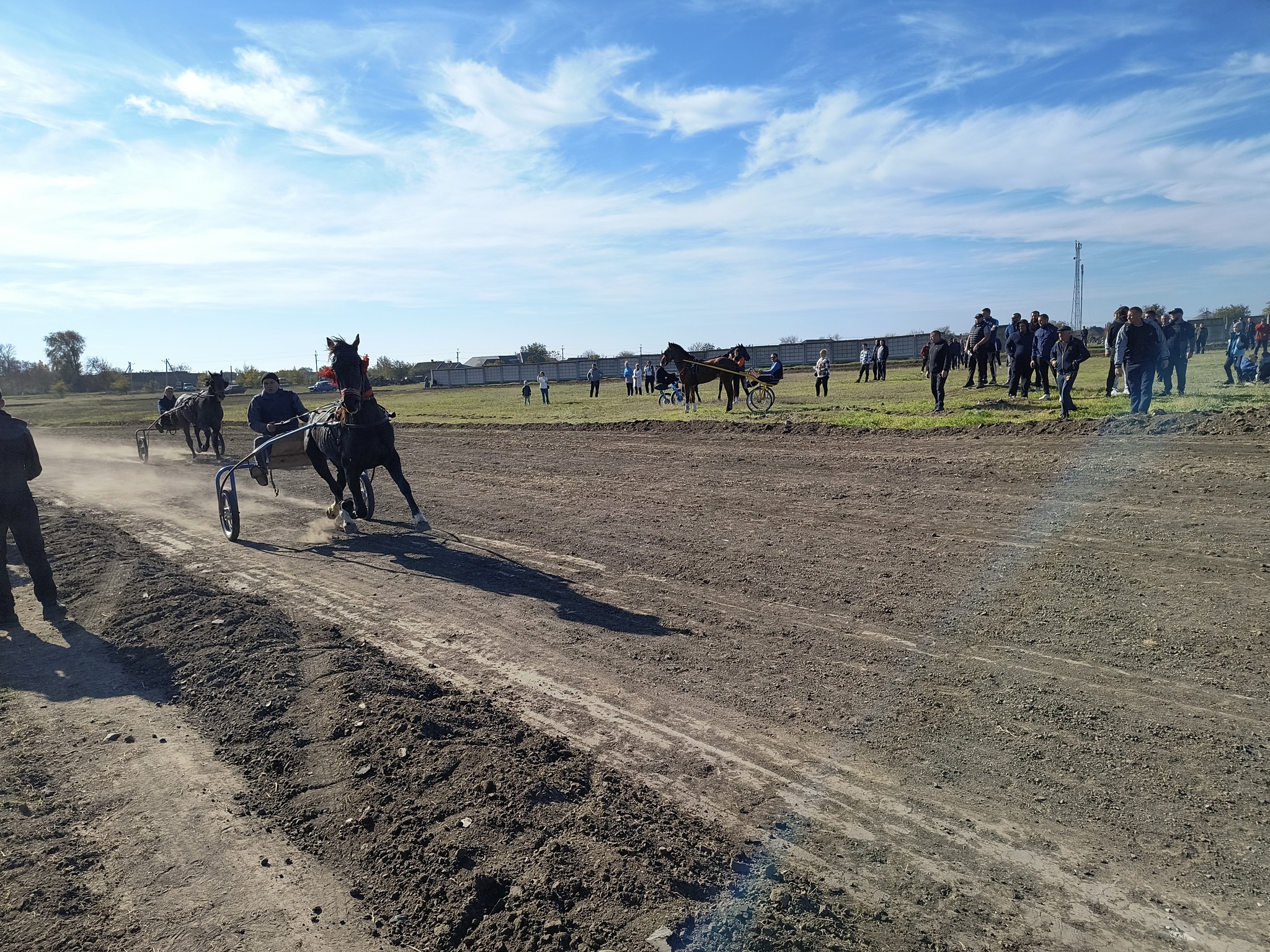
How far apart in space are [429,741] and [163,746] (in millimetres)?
1765

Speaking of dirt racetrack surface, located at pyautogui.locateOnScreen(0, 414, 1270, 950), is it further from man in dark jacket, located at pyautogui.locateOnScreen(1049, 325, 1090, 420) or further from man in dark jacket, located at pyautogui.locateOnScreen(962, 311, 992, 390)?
man in dark jacket, located at pyautogui.locateOnScreen(962, 311, 992, 390)

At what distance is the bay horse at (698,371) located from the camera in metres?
23.5

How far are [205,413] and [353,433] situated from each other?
13466 millimetres

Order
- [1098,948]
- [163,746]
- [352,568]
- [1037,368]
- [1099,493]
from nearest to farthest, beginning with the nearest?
[1098,948] → [163,746] → [352,568] → [1099,493] → [1037,368]

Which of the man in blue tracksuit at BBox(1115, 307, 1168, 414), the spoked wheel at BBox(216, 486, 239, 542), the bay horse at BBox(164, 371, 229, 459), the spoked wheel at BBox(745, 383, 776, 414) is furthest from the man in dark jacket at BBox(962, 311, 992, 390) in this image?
the bay horse at BBox(164, 371, 229, 459)

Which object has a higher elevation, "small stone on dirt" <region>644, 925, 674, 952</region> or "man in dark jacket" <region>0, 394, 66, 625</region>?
"man in dark jacket" <region>0, 394, 66, 625</region>

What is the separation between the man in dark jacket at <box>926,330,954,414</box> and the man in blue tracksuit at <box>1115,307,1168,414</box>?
378cm

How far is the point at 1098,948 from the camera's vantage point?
9.06 feet

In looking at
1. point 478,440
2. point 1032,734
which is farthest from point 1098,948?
point 478,440

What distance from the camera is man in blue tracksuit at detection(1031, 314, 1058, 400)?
59.0 feet

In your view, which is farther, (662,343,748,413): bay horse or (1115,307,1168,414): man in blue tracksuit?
(662,343,748,413): bay horse

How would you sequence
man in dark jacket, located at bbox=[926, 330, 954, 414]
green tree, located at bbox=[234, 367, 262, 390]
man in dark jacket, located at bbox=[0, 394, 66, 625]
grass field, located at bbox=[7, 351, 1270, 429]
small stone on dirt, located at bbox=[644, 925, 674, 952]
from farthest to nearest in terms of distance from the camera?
green tree, located at bbox=[234, 367, 262, 390], man in dark jacket, located at bbox=[926, 330, 954, 414], grass field, located at bbox=[7, 351, 1270, 429], man in dark jacket, located at bbox=[0, 394, 66, 625], small stone on dirt, located at bbox=[644, 925, 674, 952]

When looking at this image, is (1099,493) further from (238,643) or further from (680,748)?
Result: (238,643)

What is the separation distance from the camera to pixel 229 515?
1073 centimetres
